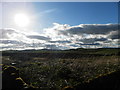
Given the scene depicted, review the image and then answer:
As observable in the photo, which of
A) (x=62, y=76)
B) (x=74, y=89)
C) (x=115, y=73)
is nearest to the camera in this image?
(x=74, y=89)

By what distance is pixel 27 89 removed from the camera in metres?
6.92

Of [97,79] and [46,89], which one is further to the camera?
[46,89]

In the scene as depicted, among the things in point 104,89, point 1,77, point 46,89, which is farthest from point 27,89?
point 104,89

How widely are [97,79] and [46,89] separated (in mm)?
2800

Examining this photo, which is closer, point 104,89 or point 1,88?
point 104,89

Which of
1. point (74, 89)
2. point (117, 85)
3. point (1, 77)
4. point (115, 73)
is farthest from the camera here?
point (1, 77)

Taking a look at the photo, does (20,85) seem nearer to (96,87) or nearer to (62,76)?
(96,87)

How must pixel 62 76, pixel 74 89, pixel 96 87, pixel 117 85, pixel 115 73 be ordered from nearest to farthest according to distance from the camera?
pixel 74 89 → pixel 96 87 → pixel 117 85 → pixel 115 73 → pixel 62 76

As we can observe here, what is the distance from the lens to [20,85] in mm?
7586

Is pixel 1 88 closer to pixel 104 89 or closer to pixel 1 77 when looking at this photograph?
pixel 1 77

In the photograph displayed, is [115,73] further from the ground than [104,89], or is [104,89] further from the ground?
[115,73]

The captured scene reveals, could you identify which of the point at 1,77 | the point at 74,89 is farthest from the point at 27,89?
the point at 1,77

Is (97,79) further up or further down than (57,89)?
further up

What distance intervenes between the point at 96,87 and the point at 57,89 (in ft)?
6.97
